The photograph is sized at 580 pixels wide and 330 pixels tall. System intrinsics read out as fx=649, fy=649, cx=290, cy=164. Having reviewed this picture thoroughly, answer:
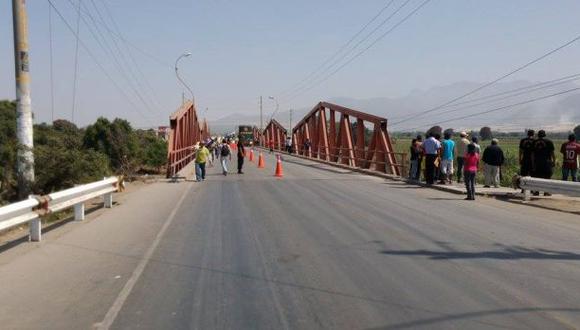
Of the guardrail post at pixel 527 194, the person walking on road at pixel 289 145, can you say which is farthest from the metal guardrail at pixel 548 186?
the person walking on road at pixel 289 145

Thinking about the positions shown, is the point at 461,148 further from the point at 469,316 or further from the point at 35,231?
the point at 469,316

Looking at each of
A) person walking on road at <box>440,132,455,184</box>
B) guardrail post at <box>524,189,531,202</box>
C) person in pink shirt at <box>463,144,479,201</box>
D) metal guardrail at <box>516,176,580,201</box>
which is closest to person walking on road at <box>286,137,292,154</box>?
person walking on road at <box>440,132,455,184</box>

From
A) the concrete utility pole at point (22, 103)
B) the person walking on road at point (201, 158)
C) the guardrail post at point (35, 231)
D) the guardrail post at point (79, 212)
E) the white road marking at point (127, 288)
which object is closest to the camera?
the white road marking at point (127, 288)

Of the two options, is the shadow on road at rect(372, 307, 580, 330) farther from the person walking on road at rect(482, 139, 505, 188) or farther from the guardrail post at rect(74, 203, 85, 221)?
the person walking on road at rect(482, 139, 505, 188)

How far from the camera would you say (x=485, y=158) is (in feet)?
62.1

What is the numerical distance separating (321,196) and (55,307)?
1127 cm

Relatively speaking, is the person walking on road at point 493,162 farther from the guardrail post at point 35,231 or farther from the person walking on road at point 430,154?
the guardrail post at point 35,231

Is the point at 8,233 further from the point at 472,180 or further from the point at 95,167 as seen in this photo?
the point at 472,180

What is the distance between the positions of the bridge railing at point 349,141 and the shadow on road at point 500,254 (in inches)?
624

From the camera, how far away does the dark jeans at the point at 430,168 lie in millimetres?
20347

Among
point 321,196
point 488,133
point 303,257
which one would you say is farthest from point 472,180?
point 488,133

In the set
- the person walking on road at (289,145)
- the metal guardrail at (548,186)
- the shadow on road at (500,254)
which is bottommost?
the shadow on road at (500,254)

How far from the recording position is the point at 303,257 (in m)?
8.36

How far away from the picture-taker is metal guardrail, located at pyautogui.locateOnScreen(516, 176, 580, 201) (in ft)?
47.6
